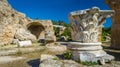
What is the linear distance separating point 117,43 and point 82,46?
5.82 m

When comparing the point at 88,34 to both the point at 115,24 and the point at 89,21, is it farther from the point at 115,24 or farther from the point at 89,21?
the point at 115,24

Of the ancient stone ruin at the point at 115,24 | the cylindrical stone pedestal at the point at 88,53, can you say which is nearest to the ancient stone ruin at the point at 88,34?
the cylindrical stone pedestal at the point at 88,53

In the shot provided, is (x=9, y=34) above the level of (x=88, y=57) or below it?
above

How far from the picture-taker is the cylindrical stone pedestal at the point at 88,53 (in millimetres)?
6305

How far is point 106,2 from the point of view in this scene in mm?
11805

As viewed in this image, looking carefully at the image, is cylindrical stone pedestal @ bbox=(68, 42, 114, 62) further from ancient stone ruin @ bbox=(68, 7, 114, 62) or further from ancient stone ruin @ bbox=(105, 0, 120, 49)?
ancient stone ruin @ bbox=(105, 0, 120, 49)

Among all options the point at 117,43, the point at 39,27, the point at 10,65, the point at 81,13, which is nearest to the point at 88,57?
the point at 81,13

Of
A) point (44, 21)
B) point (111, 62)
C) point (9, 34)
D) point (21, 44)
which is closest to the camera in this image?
point (111, 62)

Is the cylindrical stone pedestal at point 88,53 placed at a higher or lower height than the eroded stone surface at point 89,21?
lower

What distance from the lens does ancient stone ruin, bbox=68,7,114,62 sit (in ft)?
20.9

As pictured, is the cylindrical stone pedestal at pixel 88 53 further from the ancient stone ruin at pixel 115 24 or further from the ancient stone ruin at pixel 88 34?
the ancient stone ruin at pixel 115 24

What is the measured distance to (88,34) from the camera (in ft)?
22.4

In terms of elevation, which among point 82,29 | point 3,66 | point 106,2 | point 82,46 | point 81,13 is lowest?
point 3,66

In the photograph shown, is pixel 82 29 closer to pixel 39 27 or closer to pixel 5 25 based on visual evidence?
pixel 5 25
